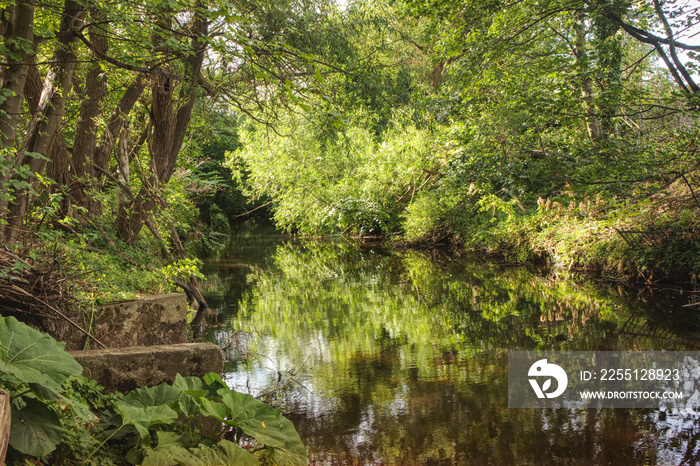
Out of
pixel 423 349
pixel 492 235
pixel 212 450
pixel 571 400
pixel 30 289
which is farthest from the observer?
pixel 492 235

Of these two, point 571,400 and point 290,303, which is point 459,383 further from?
point 290,303

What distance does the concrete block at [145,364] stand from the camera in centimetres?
376

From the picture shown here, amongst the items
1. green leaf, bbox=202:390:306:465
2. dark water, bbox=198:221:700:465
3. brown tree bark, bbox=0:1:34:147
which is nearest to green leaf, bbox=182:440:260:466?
green leaf, bbox=202:390:306:465

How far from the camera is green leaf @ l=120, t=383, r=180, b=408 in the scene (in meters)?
3.13

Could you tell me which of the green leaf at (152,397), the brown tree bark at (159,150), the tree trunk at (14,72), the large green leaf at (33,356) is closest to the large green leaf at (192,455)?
the green leaf at (152,397)

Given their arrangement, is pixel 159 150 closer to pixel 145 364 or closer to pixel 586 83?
pixel 145 364

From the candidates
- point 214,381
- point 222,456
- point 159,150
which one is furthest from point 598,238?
point 222,456

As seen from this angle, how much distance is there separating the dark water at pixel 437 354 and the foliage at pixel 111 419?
3.00ft

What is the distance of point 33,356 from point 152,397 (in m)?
0.82

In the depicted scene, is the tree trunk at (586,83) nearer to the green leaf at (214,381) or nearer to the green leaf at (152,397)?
the green leaf at (214,381)

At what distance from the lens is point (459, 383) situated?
5250mm

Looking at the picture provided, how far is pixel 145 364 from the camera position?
390cm

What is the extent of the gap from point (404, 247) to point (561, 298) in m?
10.8

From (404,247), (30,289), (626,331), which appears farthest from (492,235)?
(30,289)
